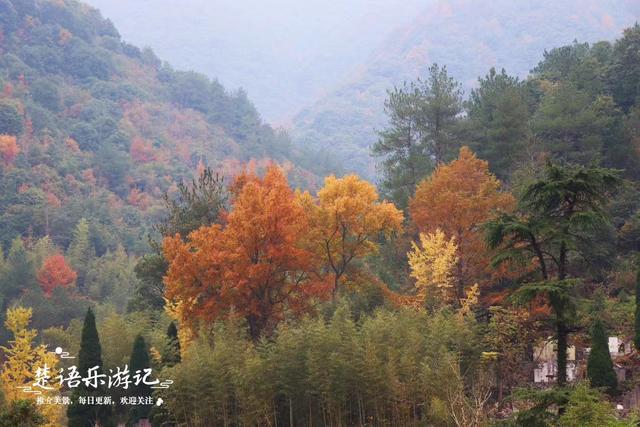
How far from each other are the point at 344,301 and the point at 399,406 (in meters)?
5.36

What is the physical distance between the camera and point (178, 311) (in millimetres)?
26141

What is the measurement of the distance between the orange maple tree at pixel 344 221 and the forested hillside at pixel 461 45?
11338cm

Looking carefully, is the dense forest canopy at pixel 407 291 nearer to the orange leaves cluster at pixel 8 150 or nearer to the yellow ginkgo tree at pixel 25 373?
the yellow ginkgo tree at pixel 25 373

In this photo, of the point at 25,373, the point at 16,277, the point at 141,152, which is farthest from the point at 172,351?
the point at 141,152

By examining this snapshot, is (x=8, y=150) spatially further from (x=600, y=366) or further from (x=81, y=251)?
(x=600, y=366)

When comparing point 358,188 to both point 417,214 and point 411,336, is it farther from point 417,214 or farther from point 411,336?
point 411,336

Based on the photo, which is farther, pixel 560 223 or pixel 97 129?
pixel 97 129

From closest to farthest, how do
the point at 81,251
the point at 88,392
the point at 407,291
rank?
the point at 88,392
the point at 407,291
the point at 81,251

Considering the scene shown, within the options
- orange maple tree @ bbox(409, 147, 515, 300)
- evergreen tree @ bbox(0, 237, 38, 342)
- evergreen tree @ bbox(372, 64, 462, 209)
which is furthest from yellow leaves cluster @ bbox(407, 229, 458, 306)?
evergreen tree @ bbox(0, 237, 38, 342)

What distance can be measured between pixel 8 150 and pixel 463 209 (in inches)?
2234

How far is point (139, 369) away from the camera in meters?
22.9

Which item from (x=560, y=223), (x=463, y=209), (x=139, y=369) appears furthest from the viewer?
(x=463, y=209)

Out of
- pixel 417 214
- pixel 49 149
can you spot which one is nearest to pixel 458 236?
pixel 417 214

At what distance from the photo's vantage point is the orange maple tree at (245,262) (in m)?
25.4
